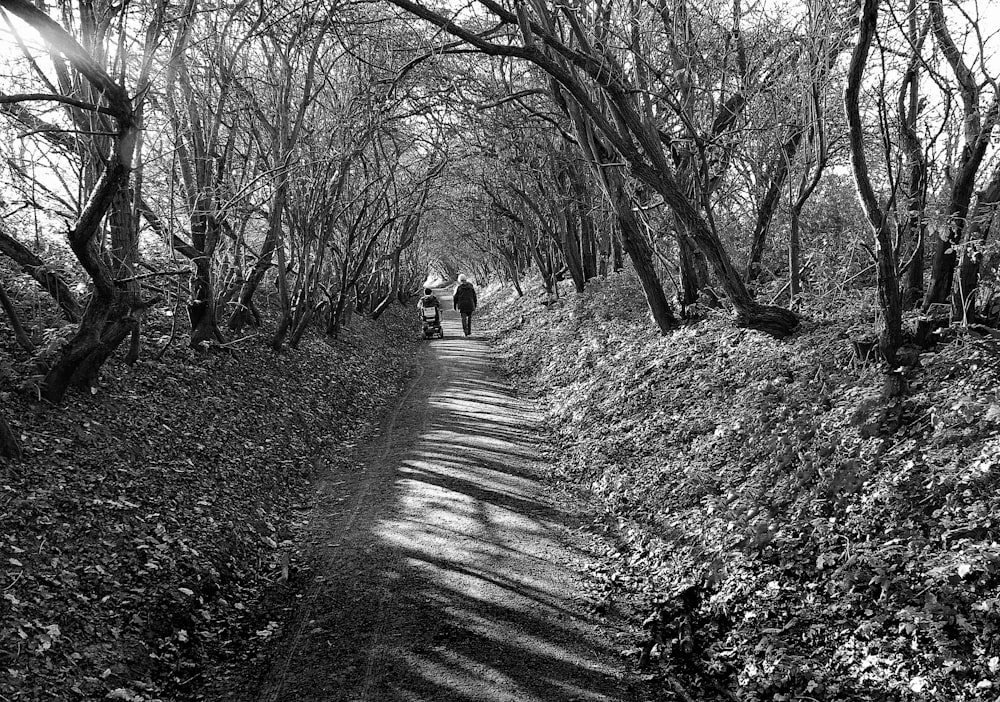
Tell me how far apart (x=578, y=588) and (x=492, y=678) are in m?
1.54

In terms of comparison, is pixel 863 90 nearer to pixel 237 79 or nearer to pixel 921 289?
pixel 921 289

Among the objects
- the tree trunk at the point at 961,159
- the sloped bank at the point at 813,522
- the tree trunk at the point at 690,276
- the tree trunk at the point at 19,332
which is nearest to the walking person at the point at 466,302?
the tree trunk at the point at 690,276

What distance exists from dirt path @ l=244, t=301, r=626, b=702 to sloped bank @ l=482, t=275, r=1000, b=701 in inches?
25.4

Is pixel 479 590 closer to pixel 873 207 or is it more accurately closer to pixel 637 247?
pixel 873 207

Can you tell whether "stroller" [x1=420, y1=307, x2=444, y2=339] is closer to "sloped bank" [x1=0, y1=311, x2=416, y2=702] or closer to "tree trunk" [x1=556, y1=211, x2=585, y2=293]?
"tree trunk" [x1=556, y1=211, x2=585, y2=293]

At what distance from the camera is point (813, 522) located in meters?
5.41

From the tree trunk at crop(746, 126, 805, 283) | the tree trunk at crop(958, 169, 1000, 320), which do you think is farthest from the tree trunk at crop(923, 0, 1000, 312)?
the tree trunk at crop(746, 126, 805, 283)

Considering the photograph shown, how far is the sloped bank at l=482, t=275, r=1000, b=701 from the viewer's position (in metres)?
4.16

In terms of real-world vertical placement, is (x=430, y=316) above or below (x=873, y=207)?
below

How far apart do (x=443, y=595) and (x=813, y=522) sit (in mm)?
3162

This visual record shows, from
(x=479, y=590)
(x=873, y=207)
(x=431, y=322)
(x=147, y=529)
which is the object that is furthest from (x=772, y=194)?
(x=431, y=322)

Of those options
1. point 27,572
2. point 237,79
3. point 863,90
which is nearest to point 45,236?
point 237,79

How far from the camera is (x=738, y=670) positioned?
185 inches

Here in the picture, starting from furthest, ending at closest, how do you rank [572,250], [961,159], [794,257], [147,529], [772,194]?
1. [572,250]
2. [772,194]
3. [794,257]
4. [961,159]
5. [147,529]
